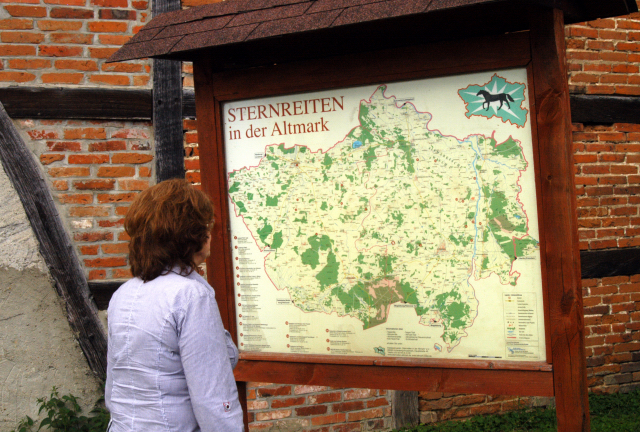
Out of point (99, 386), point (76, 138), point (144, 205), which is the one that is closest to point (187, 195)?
point (144, 205)

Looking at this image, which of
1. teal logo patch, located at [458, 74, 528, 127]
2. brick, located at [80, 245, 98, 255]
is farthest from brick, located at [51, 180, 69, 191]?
teal logo patch, located at [458, 74, 528, 127]

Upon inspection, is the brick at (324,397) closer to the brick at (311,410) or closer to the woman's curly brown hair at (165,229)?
the brick at (311,410)

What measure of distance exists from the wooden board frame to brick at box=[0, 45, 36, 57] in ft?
5.99

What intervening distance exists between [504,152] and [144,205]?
1.12m

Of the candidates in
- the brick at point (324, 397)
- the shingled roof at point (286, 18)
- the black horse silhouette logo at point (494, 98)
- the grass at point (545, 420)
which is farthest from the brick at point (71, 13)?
the grass at point (545, 420)

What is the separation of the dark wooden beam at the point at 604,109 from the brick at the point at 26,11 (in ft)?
11.7

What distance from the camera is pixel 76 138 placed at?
3.01 meters

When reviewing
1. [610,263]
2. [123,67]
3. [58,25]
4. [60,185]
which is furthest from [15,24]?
[610,263]

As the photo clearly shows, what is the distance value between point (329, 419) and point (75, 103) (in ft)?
8.41

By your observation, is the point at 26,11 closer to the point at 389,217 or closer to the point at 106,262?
the point at 106,262

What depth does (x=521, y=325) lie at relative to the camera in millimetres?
1630

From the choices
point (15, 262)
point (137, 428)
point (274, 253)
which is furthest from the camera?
point (15, 262)

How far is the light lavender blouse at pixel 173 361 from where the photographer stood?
4.21ft

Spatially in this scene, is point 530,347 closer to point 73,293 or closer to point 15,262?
point 73,293
